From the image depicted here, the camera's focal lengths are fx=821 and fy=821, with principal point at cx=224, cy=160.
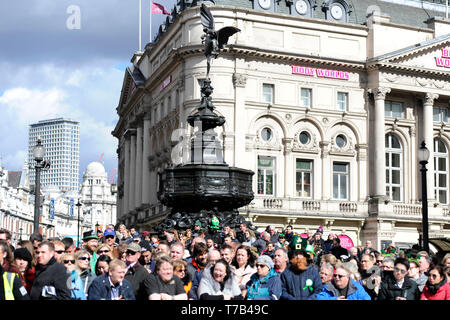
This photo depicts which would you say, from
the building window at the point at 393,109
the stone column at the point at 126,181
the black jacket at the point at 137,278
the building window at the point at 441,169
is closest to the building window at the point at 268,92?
the building window at the point at 393,109

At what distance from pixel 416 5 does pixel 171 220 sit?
51657mm

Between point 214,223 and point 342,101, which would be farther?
point 342,101

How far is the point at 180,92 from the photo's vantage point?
5809 centimetres

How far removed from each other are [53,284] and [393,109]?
53026 millimetres

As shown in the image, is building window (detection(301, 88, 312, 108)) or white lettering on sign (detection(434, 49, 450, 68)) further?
white lettering on sign (detection(434, 49, 450, 68))

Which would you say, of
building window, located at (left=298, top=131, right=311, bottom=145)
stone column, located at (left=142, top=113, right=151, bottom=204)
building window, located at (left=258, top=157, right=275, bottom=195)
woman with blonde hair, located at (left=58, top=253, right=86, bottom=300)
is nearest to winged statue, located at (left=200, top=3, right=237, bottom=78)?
woman with blonde hair, located at (left=58, top=253, right=86, bottom=300)

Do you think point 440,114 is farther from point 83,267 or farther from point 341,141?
point 83,267

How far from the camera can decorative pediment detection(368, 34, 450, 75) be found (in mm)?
59438

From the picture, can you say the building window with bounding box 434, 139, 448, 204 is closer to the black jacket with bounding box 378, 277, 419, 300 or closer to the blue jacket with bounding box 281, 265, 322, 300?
the black jacket with bounding box 378, 277, 419, 300

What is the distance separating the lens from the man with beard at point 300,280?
13.1m

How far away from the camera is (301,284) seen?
13164 millimetres

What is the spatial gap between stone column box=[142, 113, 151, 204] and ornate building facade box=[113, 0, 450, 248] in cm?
382

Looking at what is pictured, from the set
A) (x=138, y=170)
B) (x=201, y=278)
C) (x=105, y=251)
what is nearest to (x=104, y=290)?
(x=201, y=278)

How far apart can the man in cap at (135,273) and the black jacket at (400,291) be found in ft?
13.4
